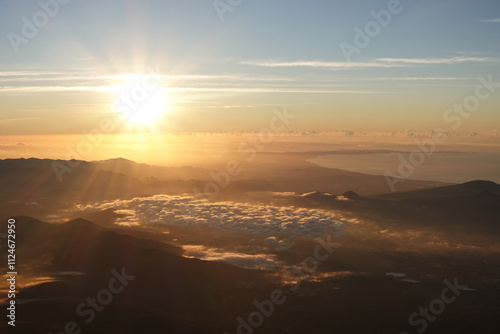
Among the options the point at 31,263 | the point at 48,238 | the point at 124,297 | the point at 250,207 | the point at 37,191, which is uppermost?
the point at 37,191

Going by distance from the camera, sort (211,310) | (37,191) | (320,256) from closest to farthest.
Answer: (211,310), (320,256), (37,191)

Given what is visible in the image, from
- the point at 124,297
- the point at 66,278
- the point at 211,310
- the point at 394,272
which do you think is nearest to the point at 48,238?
the point at 66,278

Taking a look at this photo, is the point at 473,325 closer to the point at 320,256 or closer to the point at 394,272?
the point at 394,272

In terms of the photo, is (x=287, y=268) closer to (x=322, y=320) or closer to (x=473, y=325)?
(x=322, y=320)

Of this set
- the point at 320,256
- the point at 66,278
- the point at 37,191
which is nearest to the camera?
the point at 66,278

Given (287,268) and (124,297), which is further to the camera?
(287,268)

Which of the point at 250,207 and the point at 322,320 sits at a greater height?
the point at 250,207

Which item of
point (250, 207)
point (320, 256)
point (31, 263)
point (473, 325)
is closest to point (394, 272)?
point (320, 256)

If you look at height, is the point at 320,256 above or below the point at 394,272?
above

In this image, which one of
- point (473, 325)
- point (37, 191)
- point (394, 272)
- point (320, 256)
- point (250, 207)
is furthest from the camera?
point (37, 191)
